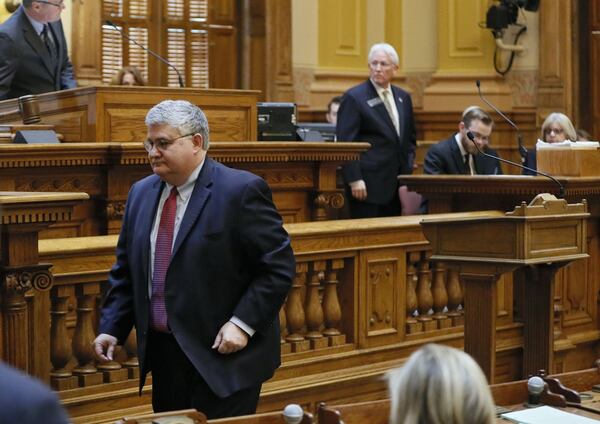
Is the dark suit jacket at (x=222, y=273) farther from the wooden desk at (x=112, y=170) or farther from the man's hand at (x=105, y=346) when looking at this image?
the wooden desk at (x=112, y=170)

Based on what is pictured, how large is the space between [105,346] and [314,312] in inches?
68.3

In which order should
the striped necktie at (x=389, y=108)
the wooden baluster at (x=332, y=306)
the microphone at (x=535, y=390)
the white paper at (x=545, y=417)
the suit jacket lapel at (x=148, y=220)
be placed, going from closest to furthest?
1. the white paper at (x=545, y=417)
2. the microphone at (x=535, y=390)
3. the suit jacket lapel at (x=148, y=220)
4. the wooden baluster at (x=332, y=306)
5. the striped necktie at (x=389, y=108)

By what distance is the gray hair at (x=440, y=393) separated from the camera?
1.76 m

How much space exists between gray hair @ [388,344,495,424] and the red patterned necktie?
1592mm

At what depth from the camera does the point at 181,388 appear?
337cm

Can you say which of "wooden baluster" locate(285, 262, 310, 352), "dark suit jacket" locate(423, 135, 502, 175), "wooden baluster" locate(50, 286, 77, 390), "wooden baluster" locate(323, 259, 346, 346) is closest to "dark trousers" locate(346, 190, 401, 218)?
"dark suit jacket" locate(423, 135, 502, 175)

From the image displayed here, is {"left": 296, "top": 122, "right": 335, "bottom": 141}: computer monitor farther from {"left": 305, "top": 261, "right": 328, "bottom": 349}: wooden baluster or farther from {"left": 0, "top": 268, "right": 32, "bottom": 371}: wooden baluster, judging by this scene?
{"left": 0, "top": 268, "right": 32, "bottom": 371}: wooden baluster

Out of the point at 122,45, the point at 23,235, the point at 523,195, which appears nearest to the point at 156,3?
the point at 122,45

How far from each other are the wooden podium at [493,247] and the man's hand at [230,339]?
1.31 metres

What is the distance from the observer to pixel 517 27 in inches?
405

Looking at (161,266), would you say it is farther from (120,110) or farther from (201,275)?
(120,110)

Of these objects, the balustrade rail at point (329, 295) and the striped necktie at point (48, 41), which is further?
the striped necktie at point (48, 41)

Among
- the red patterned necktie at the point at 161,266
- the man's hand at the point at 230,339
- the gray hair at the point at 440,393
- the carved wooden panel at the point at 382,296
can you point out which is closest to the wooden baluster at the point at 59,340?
the red patterned necktie at the point at 161,266

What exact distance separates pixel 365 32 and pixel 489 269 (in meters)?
6.60
